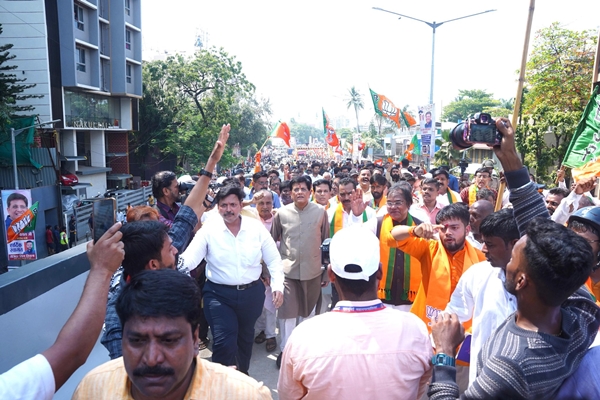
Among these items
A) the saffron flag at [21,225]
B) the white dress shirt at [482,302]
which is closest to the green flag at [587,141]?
the white dress shirt at [482,302]

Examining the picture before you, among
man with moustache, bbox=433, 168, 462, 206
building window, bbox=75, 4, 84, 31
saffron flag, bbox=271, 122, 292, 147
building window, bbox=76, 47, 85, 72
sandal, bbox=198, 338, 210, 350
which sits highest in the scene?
building window, bbox=75, 4, 84, 31

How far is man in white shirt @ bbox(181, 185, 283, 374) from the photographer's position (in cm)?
366

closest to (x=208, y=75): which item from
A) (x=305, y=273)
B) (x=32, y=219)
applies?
(x=32, y=219)

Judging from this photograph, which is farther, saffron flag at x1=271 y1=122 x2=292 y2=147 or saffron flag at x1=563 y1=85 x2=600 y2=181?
saffron flag at x1=271 y1=122 x2=292 y2=147

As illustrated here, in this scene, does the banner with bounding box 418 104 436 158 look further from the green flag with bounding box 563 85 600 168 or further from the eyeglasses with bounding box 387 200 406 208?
the eyeglasses with bounding box 387 200 406 208

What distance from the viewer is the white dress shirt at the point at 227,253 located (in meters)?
3.73

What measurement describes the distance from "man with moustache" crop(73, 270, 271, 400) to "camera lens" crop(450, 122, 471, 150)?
1551 millimetres

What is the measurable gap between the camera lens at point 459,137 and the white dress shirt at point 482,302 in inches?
26.7

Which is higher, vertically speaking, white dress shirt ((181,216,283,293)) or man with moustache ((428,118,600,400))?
man with moustache ((428,118,600,400))

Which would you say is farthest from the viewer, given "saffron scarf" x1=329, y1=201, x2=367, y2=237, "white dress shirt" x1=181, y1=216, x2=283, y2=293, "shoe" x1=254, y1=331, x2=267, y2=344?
"saffron scarf" x1=329, y1=201, x2=367, y2=237

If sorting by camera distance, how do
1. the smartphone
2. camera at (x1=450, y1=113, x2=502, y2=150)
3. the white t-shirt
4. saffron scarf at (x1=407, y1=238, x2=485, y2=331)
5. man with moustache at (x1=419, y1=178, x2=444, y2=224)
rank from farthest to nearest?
1. man with moustache at (x1=419, y1=178, x2=444, y2=224)
2. saffron scarf at (x1=407, y1=238, x2=485, y2=331)
3. the smartphone
4. camera at (x1=450, y1=113, x2=502, y2=150)
5. the white t-shirt

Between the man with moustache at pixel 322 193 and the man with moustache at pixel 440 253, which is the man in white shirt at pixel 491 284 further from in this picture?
the man with moustache at pixel 322 193

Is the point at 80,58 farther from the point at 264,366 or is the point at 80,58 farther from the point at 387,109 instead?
the point at 264,366

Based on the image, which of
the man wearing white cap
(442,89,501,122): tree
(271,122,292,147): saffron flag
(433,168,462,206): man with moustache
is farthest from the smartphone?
(442,89,501,122): tree
